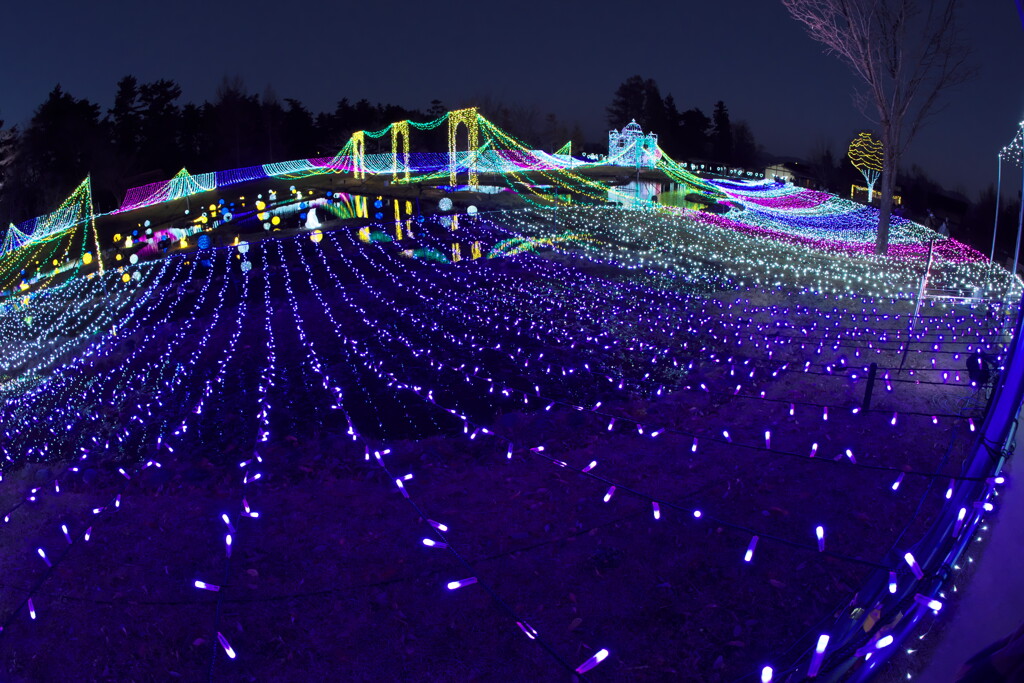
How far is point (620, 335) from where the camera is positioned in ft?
26.5

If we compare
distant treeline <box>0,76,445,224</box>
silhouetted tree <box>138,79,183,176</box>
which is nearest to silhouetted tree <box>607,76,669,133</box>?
distant treeline <box>0,76,445,224</box>

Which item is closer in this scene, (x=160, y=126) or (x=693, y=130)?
(x=160, y=126)

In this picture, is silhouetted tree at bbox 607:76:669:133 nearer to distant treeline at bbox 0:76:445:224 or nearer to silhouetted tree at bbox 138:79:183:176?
distant treeline at bbox 0:76:445:224

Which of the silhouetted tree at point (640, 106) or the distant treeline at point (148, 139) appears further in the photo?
the silhouetted tree at point (640, 106)

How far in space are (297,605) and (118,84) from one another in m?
38.8

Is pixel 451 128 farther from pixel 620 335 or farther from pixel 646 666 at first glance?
pixel 646 666

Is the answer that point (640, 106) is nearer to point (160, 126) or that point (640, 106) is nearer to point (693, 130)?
point (693, 130)

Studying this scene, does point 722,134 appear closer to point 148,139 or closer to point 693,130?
point 693,130

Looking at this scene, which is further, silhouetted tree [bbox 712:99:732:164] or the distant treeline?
silhouetted tree [bbox 712:99:732:164]

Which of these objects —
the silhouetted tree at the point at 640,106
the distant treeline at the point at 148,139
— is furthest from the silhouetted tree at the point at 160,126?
the silhouetted tree at the point at 640,106

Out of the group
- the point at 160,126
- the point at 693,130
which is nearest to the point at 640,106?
the point at 693,130

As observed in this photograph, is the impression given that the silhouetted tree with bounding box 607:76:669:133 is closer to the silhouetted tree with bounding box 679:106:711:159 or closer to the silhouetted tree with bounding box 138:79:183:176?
the silhouetted tree with bounding box 679:106:711:159

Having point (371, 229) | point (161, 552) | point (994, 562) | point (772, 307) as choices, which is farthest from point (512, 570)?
point (371, 229)

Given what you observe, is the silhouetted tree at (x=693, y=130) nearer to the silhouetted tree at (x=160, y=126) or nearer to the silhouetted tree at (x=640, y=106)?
the silhouetted tree at (x=640, y=106)
